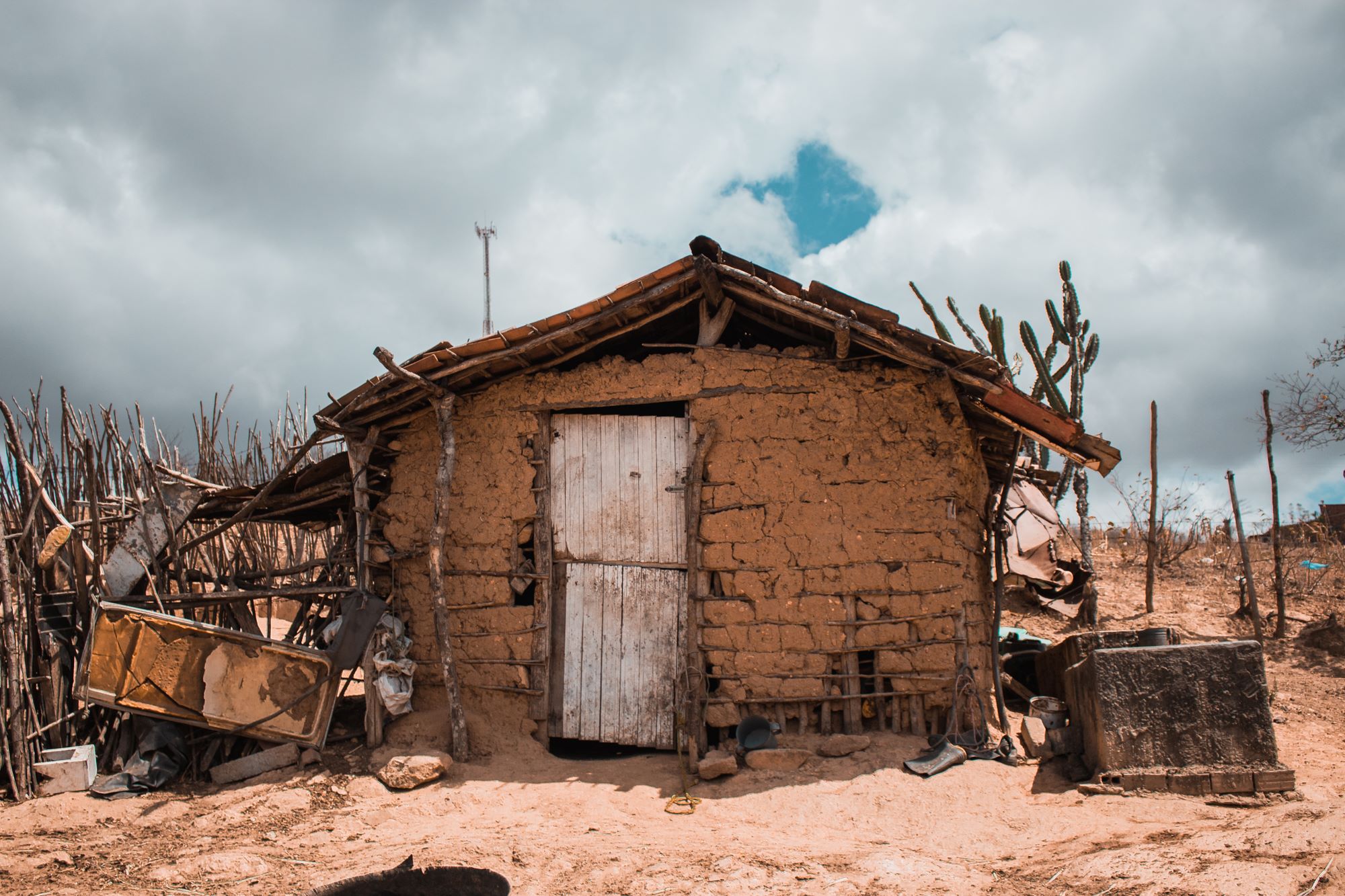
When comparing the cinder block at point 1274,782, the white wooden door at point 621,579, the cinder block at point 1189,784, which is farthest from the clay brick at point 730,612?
the cinder block at point 1274,782

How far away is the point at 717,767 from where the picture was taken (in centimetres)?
565

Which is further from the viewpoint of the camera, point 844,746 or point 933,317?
point 933,317

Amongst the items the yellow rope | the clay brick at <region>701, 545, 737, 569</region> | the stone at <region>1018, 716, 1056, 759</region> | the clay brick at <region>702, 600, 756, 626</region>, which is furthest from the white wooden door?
the stone at <region>1018, 716, 1056, 759</region>

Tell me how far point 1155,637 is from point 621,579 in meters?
3.81

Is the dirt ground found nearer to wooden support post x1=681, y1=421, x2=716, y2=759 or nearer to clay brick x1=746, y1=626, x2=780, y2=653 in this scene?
wooden support post x1=681, y1=421, x2=716, y2=759

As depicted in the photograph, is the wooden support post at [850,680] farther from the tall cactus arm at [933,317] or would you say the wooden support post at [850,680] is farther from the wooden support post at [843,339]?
the tall cactus arm at [933,317]

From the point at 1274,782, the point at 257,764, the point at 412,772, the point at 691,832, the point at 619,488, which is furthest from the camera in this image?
the point at 619,488

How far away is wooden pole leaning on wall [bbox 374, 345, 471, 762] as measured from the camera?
6.20 meters

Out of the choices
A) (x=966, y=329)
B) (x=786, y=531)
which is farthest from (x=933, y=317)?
(x=786, y=531)

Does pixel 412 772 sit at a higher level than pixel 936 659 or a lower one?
lower

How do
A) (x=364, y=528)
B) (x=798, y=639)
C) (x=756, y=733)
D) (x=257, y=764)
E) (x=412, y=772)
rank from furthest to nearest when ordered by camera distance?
1. (x=364, y=528)
2. (x=257, y=764)
3. (x=798, y=639)
4. (x=756, y=733)
5. (x=412, y=772)

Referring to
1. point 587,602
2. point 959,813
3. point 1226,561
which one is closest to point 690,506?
point 587,602

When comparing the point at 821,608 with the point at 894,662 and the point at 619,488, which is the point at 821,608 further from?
the point at 619,488

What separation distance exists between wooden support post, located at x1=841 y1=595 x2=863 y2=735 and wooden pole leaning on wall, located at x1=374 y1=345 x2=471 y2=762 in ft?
8.84
